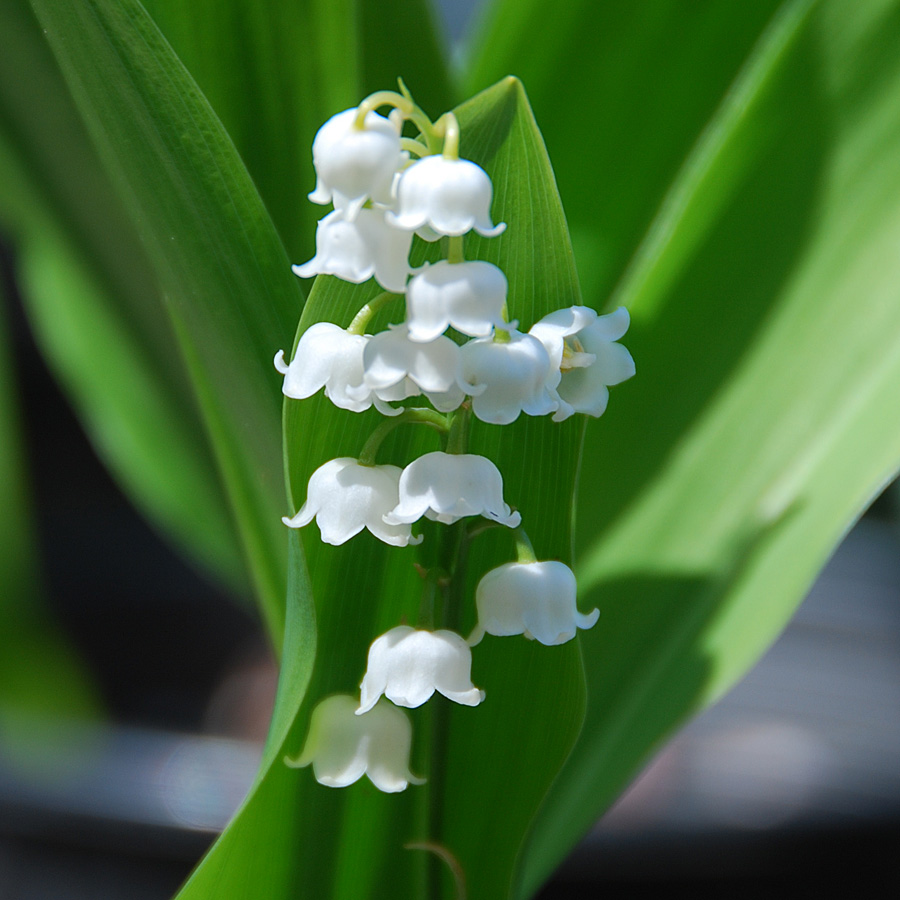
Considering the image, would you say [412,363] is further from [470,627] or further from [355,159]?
[470,627]

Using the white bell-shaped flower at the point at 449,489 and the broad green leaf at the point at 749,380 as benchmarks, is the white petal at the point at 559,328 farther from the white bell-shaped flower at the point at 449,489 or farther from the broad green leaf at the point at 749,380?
the broad green leaf at the point at 749,380

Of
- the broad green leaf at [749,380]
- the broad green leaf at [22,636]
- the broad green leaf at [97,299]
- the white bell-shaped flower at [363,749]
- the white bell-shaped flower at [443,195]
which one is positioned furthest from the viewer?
the broad green leaf at [22,636]

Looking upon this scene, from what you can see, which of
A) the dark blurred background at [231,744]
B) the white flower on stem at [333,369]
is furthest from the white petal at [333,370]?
the dark blurred background at [231,744]

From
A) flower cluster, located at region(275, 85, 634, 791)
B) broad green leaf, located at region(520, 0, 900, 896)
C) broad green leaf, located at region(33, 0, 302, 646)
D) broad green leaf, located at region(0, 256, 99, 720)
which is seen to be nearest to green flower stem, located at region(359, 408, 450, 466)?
flower cluster, located at region(275, 85, 634, 791)

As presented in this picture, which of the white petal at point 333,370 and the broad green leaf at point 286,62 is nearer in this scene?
the white petal at point 333,370

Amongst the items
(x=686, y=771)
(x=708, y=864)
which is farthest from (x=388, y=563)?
(x=686, y=771)

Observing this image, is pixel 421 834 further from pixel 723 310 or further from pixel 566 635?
pixel 723 310
